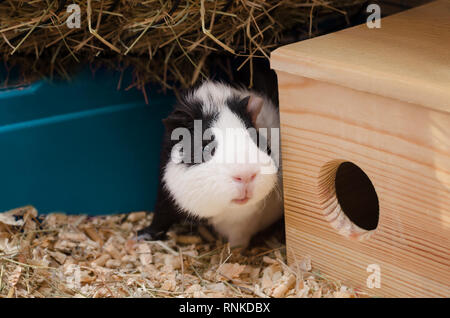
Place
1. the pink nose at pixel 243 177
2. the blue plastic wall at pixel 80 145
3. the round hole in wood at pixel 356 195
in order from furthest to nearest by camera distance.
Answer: the blue plastic wall at pixel 80 145
the round hole in wood at pixel 356 195
the pink nose at pixel 243 177

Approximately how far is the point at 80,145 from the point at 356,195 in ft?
3.37

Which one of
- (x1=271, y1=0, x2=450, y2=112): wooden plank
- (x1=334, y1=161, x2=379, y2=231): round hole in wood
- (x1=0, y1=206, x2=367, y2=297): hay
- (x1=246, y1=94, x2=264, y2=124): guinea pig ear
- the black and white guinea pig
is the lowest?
(x1=0, y1=206, x2=367, y2=297): hay

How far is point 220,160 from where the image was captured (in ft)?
5.11

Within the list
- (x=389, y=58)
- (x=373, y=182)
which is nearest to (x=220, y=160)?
(x=373, y=182)

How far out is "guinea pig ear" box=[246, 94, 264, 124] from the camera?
177 centimetres

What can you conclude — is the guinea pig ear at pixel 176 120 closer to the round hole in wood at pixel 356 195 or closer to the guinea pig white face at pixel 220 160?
the guinea pig white face at pixel 220 160

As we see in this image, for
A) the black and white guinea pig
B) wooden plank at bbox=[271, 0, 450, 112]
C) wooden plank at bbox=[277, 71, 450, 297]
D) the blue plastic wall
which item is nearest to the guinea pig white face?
the black and white guinea pig

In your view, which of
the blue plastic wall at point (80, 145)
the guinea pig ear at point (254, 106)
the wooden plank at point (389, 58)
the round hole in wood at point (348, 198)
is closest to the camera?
the wooden plank at point (389, 58)

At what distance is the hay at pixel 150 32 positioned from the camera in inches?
71.1

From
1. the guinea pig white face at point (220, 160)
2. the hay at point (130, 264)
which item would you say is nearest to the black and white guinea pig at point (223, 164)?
the guinea pig white face at point (220, 160)

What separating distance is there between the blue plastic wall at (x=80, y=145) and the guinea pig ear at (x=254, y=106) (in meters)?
0.59

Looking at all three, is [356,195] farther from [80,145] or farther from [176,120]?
[80,145]

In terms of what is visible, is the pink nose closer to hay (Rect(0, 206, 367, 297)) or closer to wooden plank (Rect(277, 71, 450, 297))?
wooden plank (Rect(277, 71, 450, 297))

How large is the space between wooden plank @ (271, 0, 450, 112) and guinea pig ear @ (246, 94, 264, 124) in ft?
0.65
